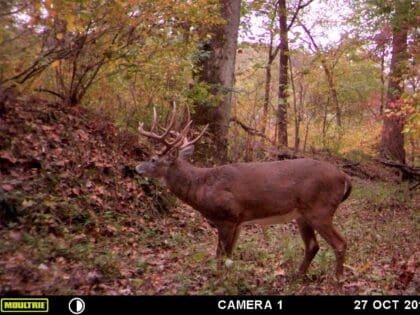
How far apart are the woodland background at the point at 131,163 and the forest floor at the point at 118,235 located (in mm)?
24

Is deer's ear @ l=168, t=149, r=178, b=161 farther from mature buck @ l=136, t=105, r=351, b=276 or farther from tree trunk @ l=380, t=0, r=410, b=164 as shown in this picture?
tree trunk @ l=380, t=0, r=410, b=164

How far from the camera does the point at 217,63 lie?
Result: 12203 millimetres

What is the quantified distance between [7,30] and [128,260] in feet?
11.4

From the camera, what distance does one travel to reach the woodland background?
6090 millimetres

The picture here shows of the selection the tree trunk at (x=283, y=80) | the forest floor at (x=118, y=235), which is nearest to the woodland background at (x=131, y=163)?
the forest floor at (x=118, y=235)

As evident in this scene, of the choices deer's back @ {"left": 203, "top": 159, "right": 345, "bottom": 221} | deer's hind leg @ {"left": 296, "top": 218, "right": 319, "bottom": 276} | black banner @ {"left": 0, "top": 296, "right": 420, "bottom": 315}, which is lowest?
black banner @ {"left": 0, "top": 296, "right": 420, "bottom": 315}

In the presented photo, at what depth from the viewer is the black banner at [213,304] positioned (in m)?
4.84

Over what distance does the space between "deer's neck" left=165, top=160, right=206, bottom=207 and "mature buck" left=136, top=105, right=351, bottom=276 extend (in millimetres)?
35

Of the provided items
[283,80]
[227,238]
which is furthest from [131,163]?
[283,80]

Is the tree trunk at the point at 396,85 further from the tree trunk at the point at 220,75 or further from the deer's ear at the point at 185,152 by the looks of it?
the deer's ear at the point at 185,152

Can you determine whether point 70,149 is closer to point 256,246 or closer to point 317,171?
point 256,246

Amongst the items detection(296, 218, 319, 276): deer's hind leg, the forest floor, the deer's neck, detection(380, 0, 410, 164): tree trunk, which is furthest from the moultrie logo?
detection(380, 0, 410, 164): tree trunk

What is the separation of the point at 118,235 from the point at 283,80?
46.2ft

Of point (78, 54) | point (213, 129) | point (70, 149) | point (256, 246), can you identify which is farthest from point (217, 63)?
point (256, 246)
